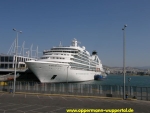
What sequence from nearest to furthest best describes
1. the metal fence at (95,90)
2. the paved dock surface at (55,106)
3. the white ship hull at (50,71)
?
the paved dock surface at (55,106) < the metal fence at (95,90) < the white ship hull at (50,71)

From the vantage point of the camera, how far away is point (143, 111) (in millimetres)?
17031

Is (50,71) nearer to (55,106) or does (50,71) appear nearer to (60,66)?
(60,66)

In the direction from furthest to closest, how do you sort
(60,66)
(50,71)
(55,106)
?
1. (60,66)
2. (50,71)
3. (55,106)

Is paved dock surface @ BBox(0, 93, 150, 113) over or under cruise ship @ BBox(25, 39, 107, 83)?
under

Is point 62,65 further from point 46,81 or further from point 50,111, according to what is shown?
point 50,111

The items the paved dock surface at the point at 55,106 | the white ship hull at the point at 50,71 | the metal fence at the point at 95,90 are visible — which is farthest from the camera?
the white ship hull at the point at 50,71

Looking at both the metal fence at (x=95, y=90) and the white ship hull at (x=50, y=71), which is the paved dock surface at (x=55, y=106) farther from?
the white ship hull at (x=50, y=71)

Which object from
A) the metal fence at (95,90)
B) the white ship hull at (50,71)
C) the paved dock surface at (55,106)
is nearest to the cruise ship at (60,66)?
the white ship hull at (50,71)

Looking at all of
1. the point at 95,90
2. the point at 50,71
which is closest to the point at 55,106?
the point at 95,90

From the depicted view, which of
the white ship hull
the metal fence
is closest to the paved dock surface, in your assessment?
the metal fence

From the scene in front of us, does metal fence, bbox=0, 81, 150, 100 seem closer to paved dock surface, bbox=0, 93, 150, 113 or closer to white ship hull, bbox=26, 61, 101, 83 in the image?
paved dock surface, bbox=0, 93, 150, 113

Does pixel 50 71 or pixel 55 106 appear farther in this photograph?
pixel 50 71

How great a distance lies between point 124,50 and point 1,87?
23.6m

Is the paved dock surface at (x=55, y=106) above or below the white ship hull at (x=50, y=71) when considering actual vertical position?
below
